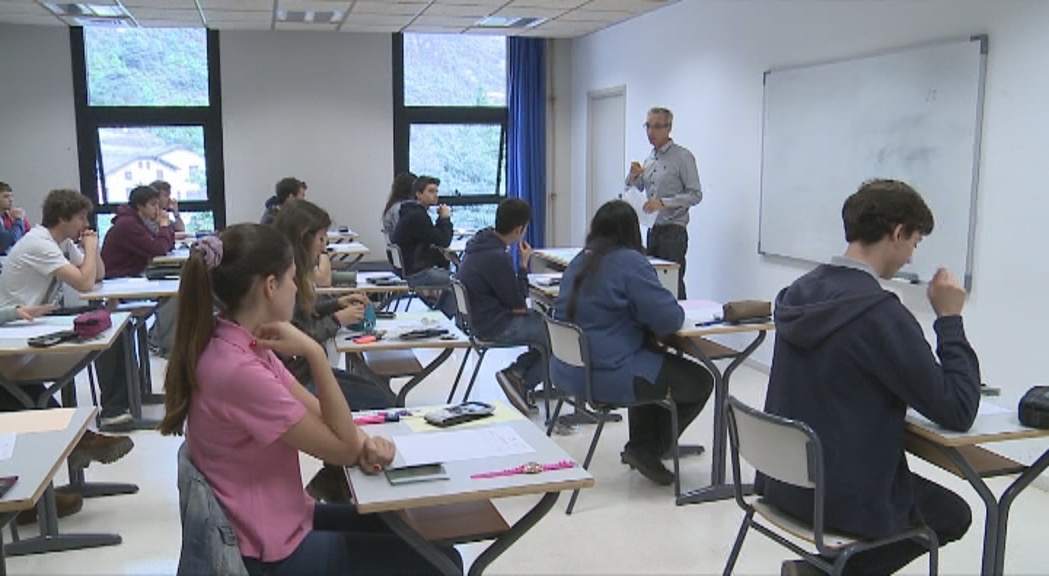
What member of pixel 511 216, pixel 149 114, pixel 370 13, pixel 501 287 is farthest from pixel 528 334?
pixel 149 114

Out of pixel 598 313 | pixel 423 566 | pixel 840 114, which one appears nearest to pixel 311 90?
pixel 840 114

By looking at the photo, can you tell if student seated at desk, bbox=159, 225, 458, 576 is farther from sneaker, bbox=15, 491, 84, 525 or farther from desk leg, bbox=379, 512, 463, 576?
sneaker, bbox=15, 491, 84, 525

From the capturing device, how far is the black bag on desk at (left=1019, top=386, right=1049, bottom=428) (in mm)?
2148

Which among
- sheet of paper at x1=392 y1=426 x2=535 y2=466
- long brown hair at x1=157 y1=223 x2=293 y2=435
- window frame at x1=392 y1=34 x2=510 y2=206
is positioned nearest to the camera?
long brown hair at x1=157 y1=223 x2=293 y2=435

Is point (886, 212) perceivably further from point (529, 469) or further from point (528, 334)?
point (528, 334)

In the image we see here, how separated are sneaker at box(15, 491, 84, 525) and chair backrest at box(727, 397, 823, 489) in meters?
2.65

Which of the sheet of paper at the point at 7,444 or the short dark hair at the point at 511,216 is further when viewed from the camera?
the short dark hair at the point at 511,216

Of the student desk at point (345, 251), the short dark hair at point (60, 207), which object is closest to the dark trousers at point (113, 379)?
the short dark hair at point (60, 207)

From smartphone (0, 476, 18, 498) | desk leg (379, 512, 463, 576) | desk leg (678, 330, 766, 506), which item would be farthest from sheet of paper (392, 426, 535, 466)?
desk leg (678, 330, 766, 506)

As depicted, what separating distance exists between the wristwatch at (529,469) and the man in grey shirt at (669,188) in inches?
151

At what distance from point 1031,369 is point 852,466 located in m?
2.16

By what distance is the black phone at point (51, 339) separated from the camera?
10.8ft

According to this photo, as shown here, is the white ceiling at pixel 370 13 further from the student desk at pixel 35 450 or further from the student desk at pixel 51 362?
the student desk at pixel 35 450

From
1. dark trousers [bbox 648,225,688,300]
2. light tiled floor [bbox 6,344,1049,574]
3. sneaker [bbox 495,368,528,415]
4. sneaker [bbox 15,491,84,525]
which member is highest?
dark trousers [bbox 648,225,688,300]
